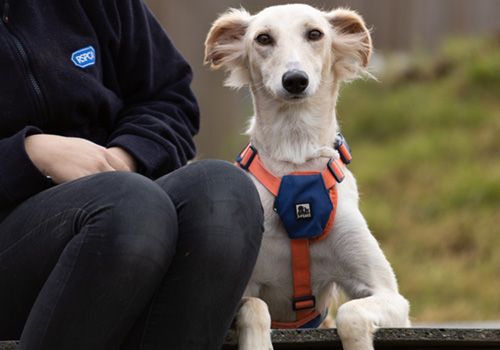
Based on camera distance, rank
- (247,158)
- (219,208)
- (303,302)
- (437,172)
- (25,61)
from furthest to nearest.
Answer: (437,172)
(247,158)
(303,302)
(25,61)
(219,208)

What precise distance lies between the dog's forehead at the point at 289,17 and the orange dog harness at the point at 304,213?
421 mm

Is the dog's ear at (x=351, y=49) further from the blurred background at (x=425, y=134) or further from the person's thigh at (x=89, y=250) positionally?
the blurred background at (x=425, y=134)

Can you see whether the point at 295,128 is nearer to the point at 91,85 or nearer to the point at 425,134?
the point at 91,85

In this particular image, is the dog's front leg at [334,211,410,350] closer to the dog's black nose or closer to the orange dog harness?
the orange dog harness

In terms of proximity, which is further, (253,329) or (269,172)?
(269,172)

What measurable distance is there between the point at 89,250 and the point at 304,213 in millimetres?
854

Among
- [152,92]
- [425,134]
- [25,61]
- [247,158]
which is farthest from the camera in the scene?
[425,134]

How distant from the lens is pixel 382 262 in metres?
2.54

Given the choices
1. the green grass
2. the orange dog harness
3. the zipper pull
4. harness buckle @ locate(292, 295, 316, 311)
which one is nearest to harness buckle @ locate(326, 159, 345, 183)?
Result: the orange dog harness

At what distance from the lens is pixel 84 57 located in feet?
7.22

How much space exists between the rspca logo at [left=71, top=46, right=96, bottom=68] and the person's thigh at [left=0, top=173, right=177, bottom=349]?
0.43m

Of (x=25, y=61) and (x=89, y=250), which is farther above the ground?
(x=25, y=61)

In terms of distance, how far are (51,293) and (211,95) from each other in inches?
223

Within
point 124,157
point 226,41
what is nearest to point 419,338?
point 124,157
